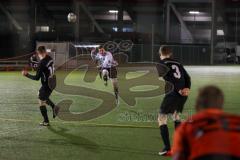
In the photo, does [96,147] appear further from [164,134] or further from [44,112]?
[44,112]

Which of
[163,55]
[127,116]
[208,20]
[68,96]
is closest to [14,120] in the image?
[127,116]

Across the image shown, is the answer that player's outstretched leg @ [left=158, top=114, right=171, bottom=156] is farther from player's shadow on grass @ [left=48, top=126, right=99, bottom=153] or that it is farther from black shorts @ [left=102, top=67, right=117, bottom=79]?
black shorts @ [left=102, top=67, right=117, bottom=79]

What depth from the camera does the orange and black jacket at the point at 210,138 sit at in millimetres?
3148

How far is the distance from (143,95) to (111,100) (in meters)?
2.42

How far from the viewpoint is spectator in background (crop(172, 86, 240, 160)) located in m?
3.15

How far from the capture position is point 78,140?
10242mm

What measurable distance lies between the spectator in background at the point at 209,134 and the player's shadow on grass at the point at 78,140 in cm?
592

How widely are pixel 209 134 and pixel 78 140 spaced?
726 centimetres

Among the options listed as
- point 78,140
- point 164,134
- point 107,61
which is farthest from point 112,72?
point 164,134

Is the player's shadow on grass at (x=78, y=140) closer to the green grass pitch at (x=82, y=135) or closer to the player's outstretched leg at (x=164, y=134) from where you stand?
the green grass pitch at (x=82, y=135)

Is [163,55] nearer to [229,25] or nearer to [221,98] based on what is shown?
[221,98]

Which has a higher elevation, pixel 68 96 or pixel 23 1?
pixel 23 1

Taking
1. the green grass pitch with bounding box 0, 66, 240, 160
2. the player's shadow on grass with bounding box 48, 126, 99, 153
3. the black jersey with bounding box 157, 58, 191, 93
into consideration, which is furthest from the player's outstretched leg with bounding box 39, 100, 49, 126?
the black jersey with bounding box 157, 58, 191, 93

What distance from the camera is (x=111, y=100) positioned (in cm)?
1883
